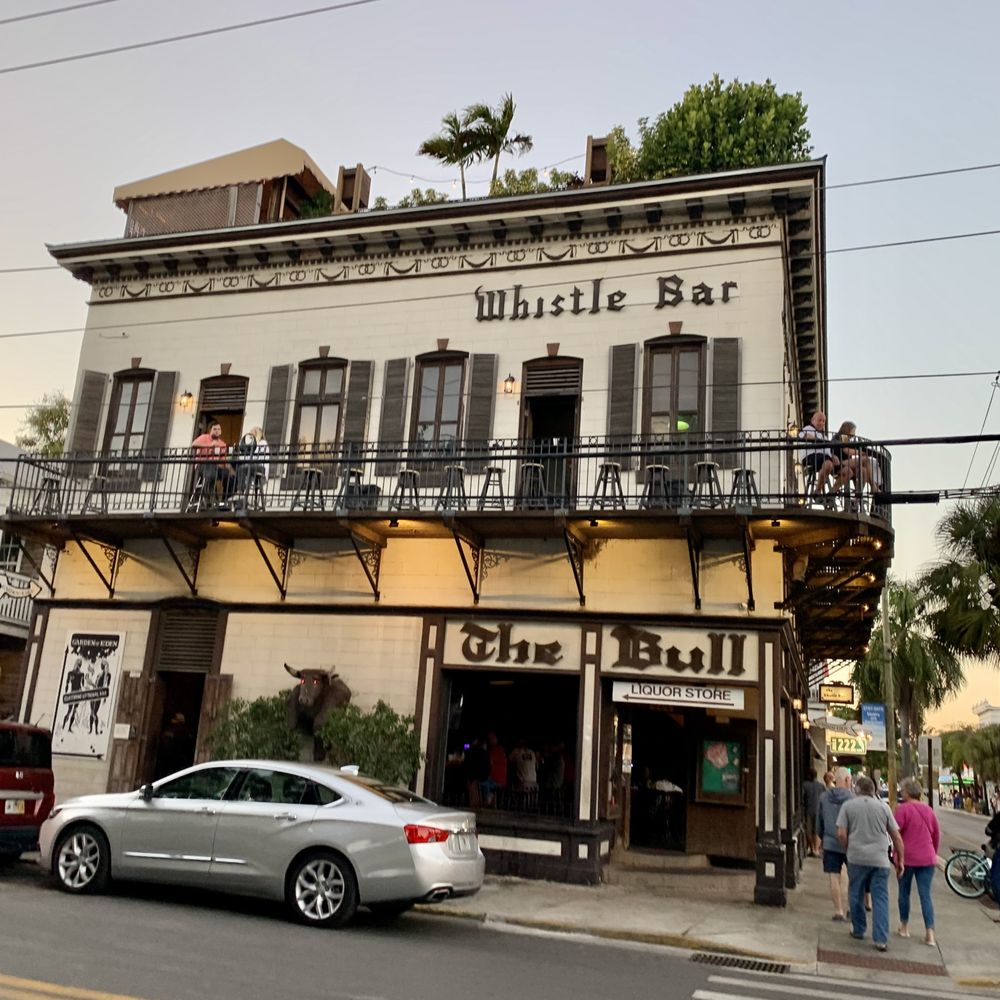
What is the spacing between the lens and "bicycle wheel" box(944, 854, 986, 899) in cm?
1631

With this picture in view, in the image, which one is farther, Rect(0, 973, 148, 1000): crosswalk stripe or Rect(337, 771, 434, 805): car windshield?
Rect(337, 771, 434, 805): car windshield

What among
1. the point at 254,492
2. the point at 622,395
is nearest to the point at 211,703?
the point at 254,492

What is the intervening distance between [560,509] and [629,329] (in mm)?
3752

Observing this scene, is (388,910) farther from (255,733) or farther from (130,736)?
(130,736)

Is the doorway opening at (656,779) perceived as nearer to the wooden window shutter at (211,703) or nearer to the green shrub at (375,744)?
the green shrub at (375,744)

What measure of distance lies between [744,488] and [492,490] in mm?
3999

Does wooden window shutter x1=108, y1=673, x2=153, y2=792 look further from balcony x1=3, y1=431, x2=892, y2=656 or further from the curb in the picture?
the curb

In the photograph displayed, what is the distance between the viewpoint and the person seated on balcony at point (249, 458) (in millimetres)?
16391

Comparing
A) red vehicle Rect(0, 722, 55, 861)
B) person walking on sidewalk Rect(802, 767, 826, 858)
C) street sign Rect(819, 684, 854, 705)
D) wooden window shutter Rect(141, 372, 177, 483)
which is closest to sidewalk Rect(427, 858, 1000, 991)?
red vehicle Rect(0, 722, 55, 861)

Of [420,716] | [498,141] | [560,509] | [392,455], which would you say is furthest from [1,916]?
[498,141]

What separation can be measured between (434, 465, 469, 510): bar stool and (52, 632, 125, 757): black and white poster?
670 cm

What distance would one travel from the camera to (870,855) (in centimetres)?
1062

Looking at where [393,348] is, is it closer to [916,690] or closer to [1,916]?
[1,916]

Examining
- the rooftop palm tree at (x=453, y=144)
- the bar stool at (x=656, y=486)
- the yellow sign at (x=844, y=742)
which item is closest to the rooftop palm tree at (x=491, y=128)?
the rooftop palm tree at (x=453, y=144)
